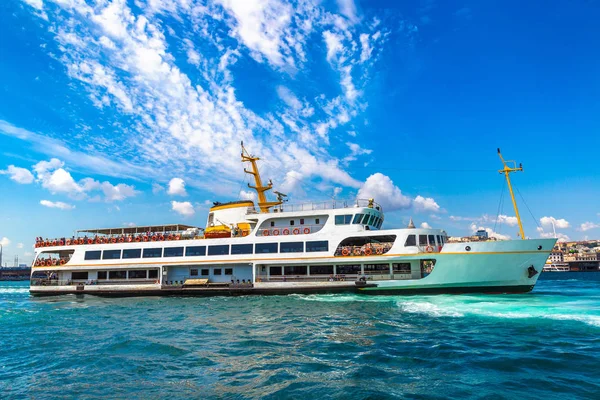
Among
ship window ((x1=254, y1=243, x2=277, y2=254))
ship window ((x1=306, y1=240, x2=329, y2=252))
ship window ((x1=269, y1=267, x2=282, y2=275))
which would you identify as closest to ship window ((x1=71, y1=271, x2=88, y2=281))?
ship window ((x1=254, y1=243, x2=277, y2=254))

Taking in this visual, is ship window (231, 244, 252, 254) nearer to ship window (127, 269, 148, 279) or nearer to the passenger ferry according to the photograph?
the passenger ferry

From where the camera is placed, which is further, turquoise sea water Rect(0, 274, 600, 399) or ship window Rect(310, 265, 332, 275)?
ship window Rect(310, 265, 332, 275)

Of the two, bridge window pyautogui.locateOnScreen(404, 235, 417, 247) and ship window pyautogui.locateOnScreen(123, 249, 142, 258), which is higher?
bridge window pyautogui.locateOnScreen(404, 235, 417, 247)

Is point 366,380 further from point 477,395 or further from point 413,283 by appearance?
point 413,283

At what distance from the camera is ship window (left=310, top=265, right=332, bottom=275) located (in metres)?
28.4

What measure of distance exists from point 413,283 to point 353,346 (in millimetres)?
14005

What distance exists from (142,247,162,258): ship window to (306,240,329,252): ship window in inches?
525

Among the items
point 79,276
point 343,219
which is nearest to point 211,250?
point 343,219

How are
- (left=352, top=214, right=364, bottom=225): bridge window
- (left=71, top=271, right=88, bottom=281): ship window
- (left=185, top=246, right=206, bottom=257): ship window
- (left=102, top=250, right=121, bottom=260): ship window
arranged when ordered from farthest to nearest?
(left=71, top=271, right=88, bottom=281): ship window
(left=102, top=250, right=121, bottom=260): ship window
(left=185, top=246, right=206, bottom=257): ship window
(left=352, top=214, right=364, bottom=225): bridge window

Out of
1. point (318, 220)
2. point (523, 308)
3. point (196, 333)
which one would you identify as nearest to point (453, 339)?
point (523, 308)

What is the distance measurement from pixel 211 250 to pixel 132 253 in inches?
311

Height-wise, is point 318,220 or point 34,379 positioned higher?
point 318,220

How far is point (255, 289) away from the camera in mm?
28234

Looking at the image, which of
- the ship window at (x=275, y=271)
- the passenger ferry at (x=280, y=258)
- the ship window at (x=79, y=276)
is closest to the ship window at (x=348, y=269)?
the passenger ferry at (x=280, y=258)
